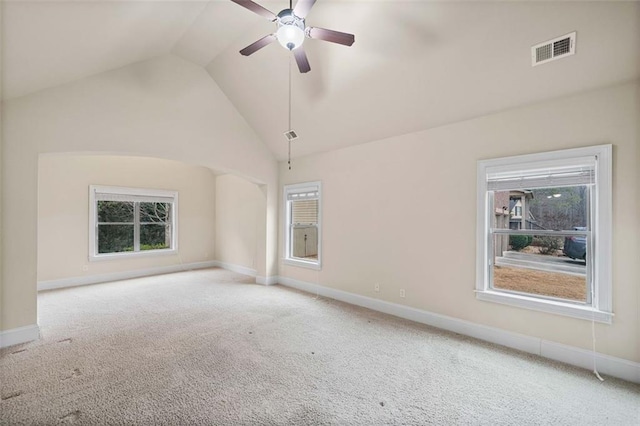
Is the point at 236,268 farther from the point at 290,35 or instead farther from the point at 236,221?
the point at 290,35

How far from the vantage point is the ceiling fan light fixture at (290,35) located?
2432 millimetres

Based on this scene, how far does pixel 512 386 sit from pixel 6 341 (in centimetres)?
528

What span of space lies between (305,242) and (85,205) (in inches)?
186

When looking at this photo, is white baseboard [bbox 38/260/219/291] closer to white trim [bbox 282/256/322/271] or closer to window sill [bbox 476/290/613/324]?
white trim [bbox 282/256/322/271]

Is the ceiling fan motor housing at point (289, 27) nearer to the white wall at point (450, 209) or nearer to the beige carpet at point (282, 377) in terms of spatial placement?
the white wall at point (450, 209)

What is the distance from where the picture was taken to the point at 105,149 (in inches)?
152

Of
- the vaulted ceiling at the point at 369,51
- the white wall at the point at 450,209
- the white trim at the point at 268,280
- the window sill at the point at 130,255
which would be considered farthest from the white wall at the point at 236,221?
the vaulted ceiling at the point at 369,51

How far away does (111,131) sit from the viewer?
154 inches

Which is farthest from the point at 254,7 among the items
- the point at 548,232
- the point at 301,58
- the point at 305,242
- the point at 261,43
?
the point at 305,242

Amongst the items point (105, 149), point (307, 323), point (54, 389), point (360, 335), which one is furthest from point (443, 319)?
point (105, 149)

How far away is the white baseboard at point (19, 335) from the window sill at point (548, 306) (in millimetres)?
5360

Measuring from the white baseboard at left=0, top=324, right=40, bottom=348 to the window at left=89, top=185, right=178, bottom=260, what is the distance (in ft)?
10.2

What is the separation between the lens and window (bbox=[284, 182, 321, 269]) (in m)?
5.52

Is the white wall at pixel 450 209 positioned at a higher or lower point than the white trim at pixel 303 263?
higher
